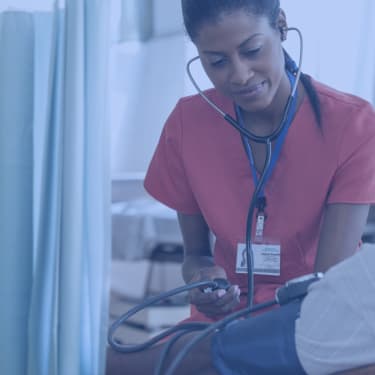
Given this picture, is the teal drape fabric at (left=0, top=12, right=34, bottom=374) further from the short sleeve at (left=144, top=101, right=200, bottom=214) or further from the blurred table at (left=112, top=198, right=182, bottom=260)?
the blurred table at (left=112, top=198, right=182, bottom=260)

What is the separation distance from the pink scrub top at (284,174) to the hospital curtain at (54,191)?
0.68ft

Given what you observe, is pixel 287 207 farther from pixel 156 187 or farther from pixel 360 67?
pixel 360 67

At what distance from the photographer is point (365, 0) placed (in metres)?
1.88

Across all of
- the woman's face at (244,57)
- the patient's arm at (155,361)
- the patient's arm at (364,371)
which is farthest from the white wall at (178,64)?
the patient's arm at (364,371)

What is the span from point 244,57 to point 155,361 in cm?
55

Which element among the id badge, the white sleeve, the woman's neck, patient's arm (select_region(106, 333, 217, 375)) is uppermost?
the woman's neck

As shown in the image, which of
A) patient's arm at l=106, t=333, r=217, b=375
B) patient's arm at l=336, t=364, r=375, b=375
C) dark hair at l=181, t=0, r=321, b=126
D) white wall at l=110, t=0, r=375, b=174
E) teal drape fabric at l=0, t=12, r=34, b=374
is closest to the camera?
patient's arm at l=336, t=364, r=375, b=375

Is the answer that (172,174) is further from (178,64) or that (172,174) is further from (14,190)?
(178,64)

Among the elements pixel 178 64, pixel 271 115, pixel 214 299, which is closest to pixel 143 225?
pixel 178 64

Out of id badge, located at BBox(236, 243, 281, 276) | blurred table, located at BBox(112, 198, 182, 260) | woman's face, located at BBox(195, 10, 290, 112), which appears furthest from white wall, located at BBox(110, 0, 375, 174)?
id badge, located at BBox(236, 243, 281, 276)

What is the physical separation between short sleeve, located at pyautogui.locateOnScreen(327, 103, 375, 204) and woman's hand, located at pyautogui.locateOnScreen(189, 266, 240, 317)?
0.25 m

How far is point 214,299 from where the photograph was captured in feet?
3.40

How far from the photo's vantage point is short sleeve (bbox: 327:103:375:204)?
108cm

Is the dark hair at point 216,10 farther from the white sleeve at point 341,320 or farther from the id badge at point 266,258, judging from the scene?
the white sleeve at point 341,320
